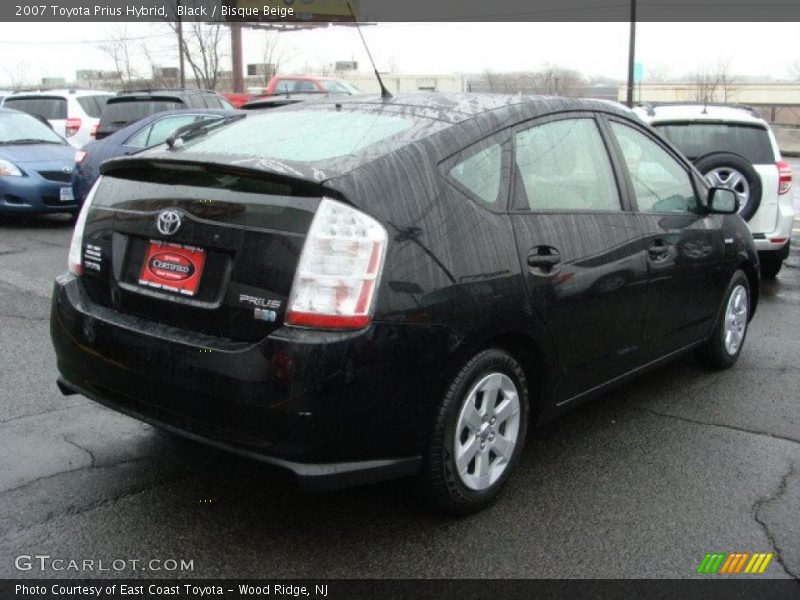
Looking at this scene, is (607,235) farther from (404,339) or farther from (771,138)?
(771,138)

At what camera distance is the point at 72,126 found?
15.5 m

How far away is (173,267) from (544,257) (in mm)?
1508

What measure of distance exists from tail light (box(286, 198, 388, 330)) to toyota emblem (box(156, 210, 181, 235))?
0.58 meters

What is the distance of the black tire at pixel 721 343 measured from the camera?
513 centimetres

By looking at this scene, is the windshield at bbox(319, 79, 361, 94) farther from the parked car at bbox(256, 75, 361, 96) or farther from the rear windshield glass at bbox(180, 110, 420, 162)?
the rear windshield glass at bbox(180, 110, 420, 162)

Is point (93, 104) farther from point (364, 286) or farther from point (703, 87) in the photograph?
point (703, 87)

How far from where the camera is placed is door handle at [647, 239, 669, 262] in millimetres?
4195

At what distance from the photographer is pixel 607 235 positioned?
12.8ft

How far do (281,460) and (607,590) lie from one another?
1.23 metres

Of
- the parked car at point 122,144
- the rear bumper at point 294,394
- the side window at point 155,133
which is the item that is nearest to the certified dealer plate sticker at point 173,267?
the rear bumper at point 294,394

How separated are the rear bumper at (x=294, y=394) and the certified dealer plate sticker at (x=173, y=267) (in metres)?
0.16

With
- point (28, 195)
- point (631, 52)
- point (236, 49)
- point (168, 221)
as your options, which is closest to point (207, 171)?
point (168, 221)

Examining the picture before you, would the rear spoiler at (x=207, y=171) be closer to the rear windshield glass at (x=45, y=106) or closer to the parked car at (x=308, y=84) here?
the rear windshield glass at (x=45, y=106)

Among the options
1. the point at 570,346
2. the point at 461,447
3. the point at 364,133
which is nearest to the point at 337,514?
the point at 461,447
